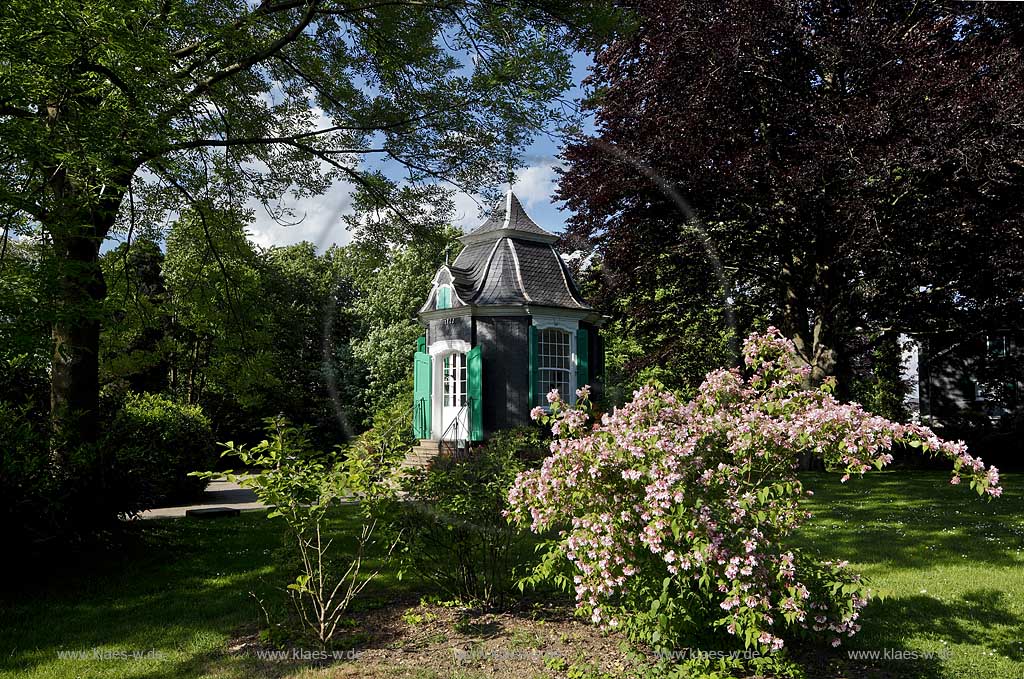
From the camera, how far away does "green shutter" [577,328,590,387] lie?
17.1 m

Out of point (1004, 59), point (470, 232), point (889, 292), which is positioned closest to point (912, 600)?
point (889, 292)

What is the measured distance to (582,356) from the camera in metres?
17.1

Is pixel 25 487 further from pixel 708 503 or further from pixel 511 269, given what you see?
pixel 511 269

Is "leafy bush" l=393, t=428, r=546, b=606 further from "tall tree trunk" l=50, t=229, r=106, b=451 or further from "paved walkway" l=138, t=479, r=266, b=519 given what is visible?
"paved walkway" l=138, t=479, r=266, b=519

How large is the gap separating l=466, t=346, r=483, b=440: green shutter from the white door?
420 millimetres

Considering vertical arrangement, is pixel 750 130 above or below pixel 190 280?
above

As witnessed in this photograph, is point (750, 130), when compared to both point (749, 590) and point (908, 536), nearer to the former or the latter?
point (908, 536)

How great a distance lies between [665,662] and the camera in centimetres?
405

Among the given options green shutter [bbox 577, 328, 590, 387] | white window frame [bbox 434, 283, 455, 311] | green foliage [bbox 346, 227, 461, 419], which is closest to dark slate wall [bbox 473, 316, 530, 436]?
white window frame [bbox 434, 283, 455, 311]

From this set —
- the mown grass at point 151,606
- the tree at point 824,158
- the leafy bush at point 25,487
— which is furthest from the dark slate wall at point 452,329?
the leafy bush at point 25,487

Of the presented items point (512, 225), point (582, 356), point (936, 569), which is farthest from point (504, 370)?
point (936, 569)

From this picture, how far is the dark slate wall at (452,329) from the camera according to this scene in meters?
16.7

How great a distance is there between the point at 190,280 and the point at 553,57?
6.58 metres

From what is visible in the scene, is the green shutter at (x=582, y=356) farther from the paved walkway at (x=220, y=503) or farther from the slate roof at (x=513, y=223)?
the paved walkway at (x=220, y=503)
